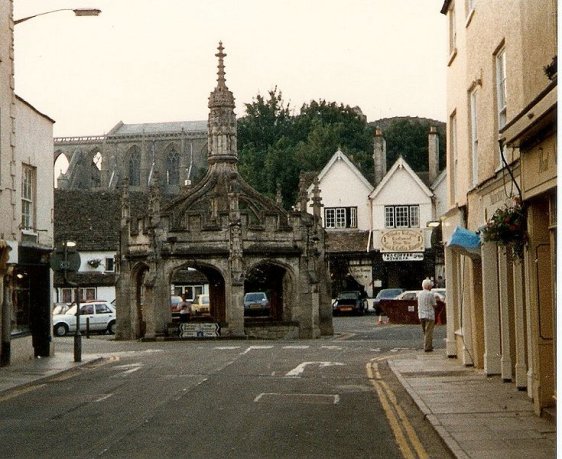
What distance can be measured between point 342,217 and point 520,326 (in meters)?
54.0

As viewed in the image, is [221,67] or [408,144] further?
[408,144]

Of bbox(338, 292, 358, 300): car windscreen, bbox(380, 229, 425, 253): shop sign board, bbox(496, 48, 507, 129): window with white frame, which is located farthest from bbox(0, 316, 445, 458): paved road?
bbox(380, 229, 425, 253): shop sign board

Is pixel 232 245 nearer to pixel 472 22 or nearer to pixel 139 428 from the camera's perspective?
pixel 472 22

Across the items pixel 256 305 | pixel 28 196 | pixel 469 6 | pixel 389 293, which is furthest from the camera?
pixel 389 293

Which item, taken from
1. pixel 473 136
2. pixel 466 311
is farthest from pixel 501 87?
pixel 466 311

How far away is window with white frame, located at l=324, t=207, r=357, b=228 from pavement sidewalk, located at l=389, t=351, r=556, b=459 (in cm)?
4808

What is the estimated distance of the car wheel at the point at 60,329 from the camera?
1964 inches

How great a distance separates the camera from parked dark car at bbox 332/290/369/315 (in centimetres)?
6488

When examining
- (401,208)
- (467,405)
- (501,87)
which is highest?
(401,208)

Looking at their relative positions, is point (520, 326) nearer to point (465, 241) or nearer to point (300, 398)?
point (465, 241)

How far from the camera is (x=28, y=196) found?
2859 cm

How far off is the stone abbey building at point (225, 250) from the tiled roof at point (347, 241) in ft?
76.0

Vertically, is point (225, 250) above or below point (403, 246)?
below

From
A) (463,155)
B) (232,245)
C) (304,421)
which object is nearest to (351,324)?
(232,245)
